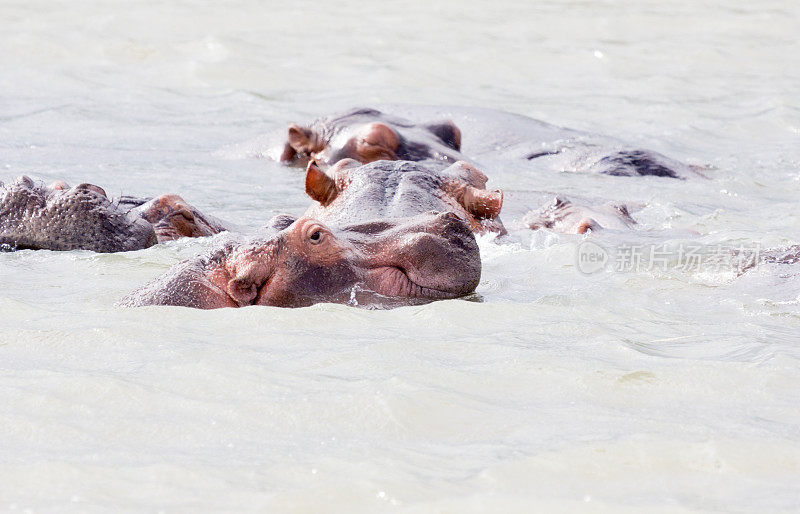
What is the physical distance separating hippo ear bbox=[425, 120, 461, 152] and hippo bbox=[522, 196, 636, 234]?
1.59 meters

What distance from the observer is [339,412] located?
2.98 m

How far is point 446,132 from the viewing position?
8414 millimetres

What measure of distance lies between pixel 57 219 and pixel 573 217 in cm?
273

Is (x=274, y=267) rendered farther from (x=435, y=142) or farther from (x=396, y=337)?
(x=435, y=142)

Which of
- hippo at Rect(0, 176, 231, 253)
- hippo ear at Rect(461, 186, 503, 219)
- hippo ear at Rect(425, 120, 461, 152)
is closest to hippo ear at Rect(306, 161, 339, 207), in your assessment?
hippo ear at Rect(461, 186, 503, 219)

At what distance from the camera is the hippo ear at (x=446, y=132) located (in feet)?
27.5

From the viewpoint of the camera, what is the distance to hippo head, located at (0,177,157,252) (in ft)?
16.6

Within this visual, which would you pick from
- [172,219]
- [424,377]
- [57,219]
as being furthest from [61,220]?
[424,377]

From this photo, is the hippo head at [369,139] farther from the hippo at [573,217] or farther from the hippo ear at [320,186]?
the hippo ear at [320,186]

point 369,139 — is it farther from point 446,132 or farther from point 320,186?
point 320,186

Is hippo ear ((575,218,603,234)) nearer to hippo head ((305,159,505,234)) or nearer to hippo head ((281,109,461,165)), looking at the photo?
hippo head ((305,159,505,234))

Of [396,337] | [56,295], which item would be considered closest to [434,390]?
[396,337]

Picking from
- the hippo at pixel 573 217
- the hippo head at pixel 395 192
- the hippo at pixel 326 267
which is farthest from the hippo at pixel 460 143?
the hippo at pixel 326 267

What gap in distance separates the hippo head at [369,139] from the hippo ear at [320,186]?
9.33 ft
